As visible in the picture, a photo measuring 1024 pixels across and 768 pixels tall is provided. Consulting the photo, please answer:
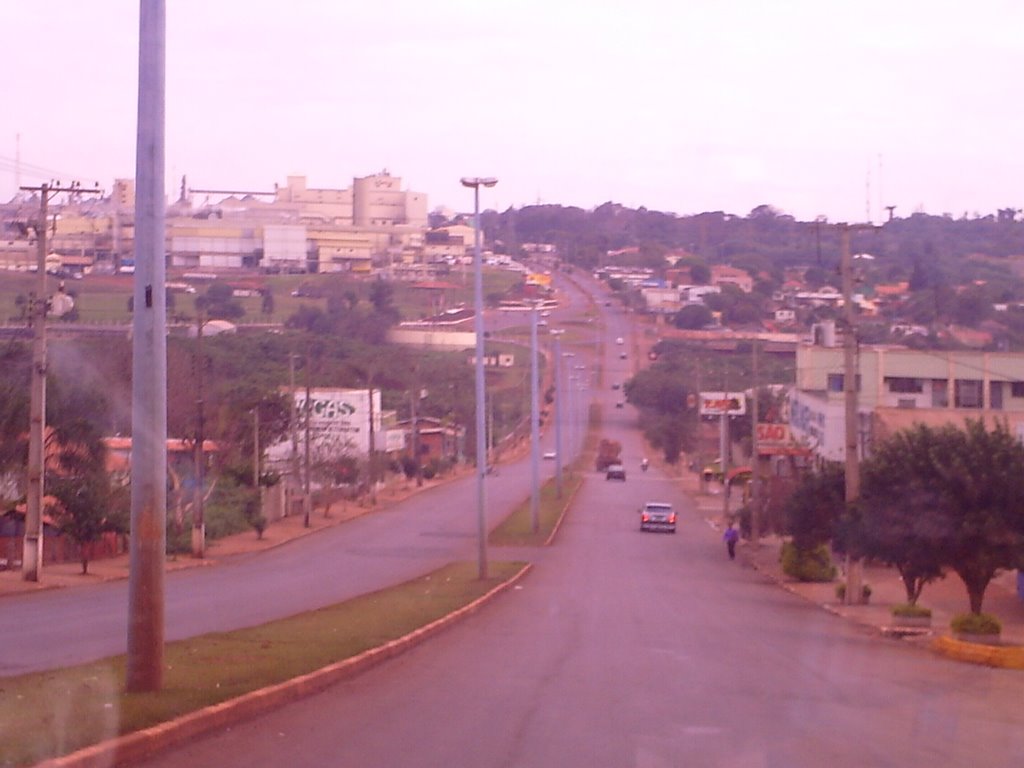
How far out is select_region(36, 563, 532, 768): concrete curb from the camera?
7.94 metres

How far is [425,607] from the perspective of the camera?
22406mm

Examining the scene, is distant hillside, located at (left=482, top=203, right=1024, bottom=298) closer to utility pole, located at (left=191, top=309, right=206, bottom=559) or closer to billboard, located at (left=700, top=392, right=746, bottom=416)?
billboard, located at (left=700, top=392, right=746, bottom=416)

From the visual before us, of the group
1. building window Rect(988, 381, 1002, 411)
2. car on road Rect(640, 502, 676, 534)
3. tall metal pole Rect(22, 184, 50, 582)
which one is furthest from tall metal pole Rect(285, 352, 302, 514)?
building window Rect(988, 381, 1002, 411)

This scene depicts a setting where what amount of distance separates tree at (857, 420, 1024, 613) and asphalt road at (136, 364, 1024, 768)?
1.91 meters

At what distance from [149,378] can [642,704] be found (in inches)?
208

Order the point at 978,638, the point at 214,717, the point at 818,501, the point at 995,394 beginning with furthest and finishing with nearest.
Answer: the point at 995,394 → the point at 818,501 → the point at 978,638 → the point at 214,717

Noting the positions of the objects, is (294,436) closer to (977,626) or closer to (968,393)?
(968,393)

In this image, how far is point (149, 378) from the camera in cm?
1034

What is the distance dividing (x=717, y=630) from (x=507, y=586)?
9.55 metres

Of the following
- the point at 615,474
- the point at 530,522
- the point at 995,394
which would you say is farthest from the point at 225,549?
the point at 615,474

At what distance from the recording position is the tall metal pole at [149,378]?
10.2 meters

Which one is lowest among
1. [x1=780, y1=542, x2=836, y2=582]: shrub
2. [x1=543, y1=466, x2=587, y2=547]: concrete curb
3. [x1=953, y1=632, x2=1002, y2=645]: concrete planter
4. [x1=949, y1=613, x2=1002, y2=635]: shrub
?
[x1=543, y1=466, x2=587, y2=547]: concrete curb

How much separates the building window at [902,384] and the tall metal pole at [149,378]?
53621 mm

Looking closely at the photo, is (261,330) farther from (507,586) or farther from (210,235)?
(507,586)
